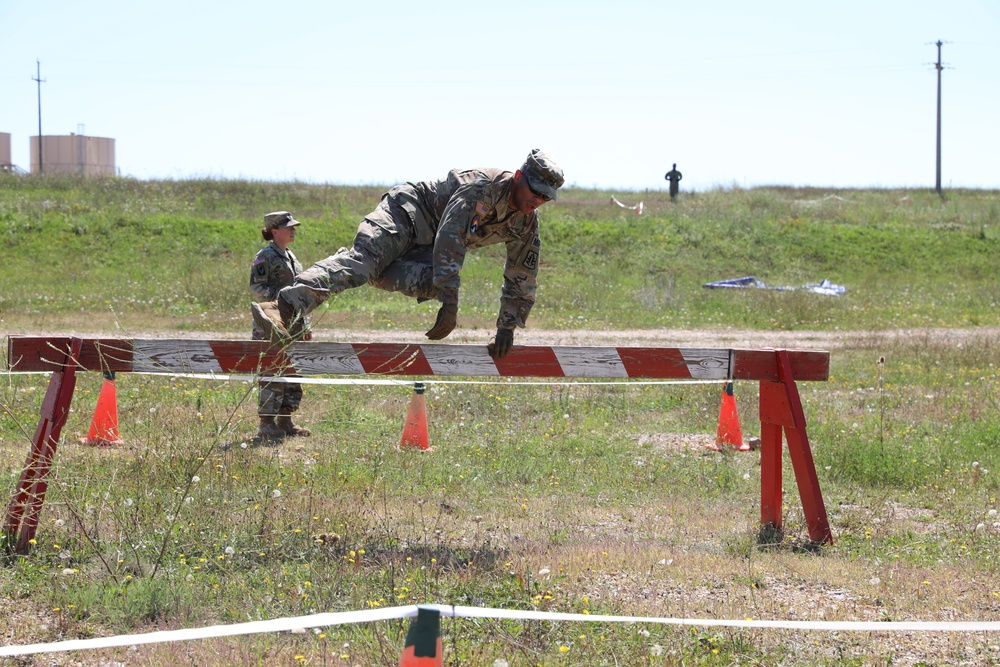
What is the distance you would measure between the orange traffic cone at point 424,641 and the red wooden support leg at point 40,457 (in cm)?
293

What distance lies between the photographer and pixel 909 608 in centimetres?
426

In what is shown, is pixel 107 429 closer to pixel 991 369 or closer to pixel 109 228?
pixel 991 369

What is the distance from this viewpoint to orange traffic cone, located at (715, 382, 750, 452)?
805cm

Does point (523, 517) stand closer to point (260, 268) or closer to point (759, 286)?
point (260, 268)

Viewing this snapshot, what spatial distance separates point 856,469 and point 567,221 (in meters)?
21.3

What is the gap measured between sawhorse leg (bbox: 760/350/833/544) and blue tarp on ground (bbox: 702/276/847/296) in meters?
17.4

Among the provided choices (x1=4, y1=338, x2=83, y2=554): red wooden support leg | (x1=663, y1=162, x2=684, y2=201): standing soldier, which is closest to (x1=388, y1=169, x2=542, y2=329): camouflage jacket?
(x1=4, y1=338, x2=83, y2=554): red wooden support leg

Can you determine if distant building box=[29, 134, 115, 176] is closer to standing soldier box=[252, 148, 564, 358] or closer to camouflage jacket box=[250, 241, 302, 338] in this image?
camouflage jacket box=[250, 241, 302, 338]

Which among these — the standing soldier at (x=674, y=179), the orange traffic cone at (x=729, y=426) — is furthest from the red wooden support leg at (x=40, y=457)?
the standing soldier at (x=674, y=179)

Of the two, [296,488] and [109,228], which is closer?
[296,488]

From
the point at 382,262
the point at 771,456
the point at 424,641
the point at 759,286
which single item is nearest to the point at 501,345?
the point at 382,262

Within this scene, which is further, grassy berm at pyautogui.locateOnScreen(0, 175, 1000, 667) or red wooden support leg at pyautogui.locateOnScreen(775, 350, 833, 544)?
red wooden support leg at pyautogui.locateOnScreen(775, 350, 833, 544)

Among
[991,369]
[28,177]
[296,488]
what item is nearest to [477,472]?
[296,488]

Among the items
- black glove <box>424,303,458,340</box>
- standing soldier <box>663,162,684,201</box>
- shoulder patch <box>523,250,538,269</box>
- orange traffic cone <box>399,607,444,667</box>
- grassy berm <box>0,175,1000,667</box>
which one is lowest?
grassy berm <box>0,175,1000,667</box>
